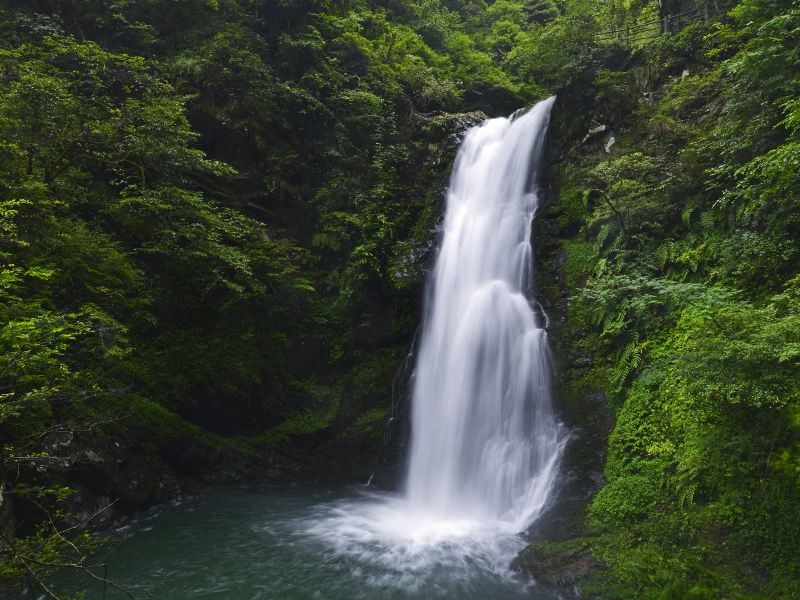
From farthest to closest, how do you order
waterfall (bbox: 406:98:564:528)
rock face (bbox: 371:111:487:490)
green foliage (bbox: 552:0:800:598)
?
rock face (bbox: 371:111:487:490) < waterfall (bbox: 406:98:564:528) < green foliage (bbox: 552:0:800:598)

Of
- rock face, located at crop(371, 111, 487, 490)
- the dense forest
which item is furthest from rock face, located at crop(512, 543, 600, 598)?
rock face, located at crop(371, 111, 487, 490)

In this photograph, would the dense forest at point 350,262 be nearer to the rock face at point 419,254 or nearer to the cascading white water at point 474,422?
the rock face at point 419,254

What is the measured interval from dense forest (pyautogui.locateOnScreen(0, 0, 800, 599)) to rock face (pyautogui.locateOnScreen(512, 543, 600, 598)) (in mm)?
50

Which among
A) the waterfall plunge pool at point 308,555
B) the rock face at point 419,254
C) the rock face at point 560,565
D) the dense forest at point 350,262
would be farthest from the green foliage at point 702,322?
the rock face at point 419,254

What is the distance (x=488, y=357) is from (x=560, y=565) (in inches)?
214

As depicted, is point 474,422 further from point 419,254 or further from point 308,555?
point 419,254

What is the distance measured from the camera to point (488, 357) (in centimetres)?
1168

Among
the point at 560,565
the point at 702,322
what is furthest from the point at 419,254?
the point at 560,565

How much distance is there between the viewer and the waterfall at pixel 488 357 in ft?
32.3

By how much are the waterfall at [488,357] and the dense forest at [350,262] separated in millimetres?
672

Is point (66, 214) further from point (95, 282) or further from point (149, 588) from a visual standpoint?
point (149, 588)

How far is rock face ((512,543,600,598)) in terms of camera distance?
646 cm

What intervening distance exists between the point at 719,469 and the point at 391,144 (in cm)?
1477

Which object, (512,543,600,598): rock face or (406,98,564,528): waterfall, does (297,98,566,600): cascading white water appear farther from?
(512,543,600,598): rock face
